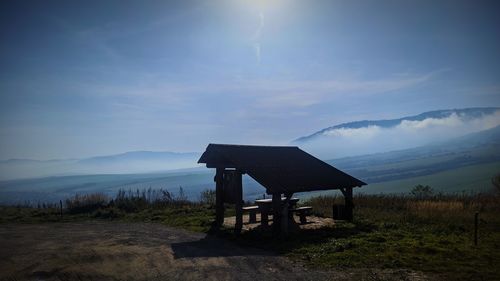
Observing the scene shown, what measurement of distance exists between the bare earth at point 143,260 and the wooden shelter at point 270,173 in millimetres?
2579

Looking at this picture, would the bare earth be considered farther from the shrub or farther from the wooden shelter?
the shrub

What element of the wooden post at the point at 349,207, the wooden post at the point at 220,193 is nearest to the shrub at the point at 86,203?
the wooden post at the point at 220,193

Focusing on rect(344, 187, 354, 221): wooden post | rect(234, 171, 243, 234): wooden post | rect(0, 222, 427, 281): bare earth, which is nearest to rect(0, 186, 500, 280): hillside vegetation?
rect(344, 187, 354, 221): wooden post

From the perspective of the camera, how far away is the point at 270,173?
17000mm

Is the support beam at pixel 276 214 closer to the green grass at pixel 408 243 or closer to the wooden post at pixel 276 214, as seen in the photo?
the wooden post at pixel 276 214

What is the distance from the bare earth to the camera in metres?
9.91

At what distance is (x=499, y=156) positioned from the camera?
184500 millimetres

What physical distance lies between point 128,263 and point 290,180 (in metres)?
7.94

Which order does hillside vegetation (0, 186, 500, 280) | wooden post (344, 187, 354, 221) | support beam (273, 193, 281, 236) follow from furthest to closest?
1. wooden post (344, 187, 354, 221)
2. support beam (273, 193, 281, 236)
3. hillside vegetation (0, 186, 500, 280)

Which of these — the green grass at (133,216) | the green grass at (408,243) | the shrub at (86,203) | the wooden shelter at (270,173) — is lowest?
the green grass at (408,243)

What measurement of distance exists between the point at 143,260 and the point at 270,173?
707 centimetres

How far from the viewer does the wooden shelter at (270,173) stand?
16.3m

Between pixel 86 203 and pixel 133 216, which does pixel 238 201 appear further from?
pixel 86 203

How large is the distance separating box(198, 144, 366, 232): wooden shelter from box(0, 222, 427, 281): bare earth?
8.46 feet
